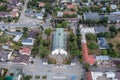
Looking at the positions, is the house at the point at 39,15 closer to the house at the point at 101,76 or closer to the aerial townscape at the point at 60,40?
the aerial townscape at the point at 60,40

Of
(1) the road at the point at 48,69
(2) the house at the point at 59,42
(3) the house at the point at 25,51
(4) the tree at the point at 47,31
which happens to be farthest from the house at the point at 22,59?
(4) the tree at the point at 47,31

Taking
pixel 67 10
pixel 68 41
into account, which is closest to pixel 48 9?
pixel 67 10

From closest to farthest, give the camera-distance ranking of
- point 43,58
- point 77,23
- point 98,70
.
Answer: point 98,70 < point 43,58 < point 77,23

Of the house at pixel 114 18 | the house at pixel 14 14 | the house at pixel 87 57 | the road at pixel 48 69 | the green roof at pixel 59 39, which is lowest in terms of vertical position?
the road at pixel 48 69

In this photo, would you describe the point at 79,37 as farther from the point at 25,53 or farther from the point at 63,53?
the point at 25,53

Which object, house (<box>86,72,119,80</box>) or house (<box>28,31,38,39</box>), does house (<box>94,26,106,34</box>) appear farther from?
house (<box>28,31,38,39</box>)

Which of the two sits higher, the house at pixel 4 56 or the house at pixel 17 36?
the house at pixel 17 36

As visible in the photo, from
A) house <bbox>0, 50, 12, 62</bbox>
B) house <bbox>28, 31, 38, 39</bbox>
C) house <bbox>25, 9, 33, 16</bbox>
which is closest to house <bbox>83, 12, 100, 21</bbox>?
house <bbox>28, 31, 38, 39</bbox>

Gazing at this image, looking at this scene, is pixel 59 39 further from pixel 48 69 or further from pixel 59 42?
pixel 48 69
